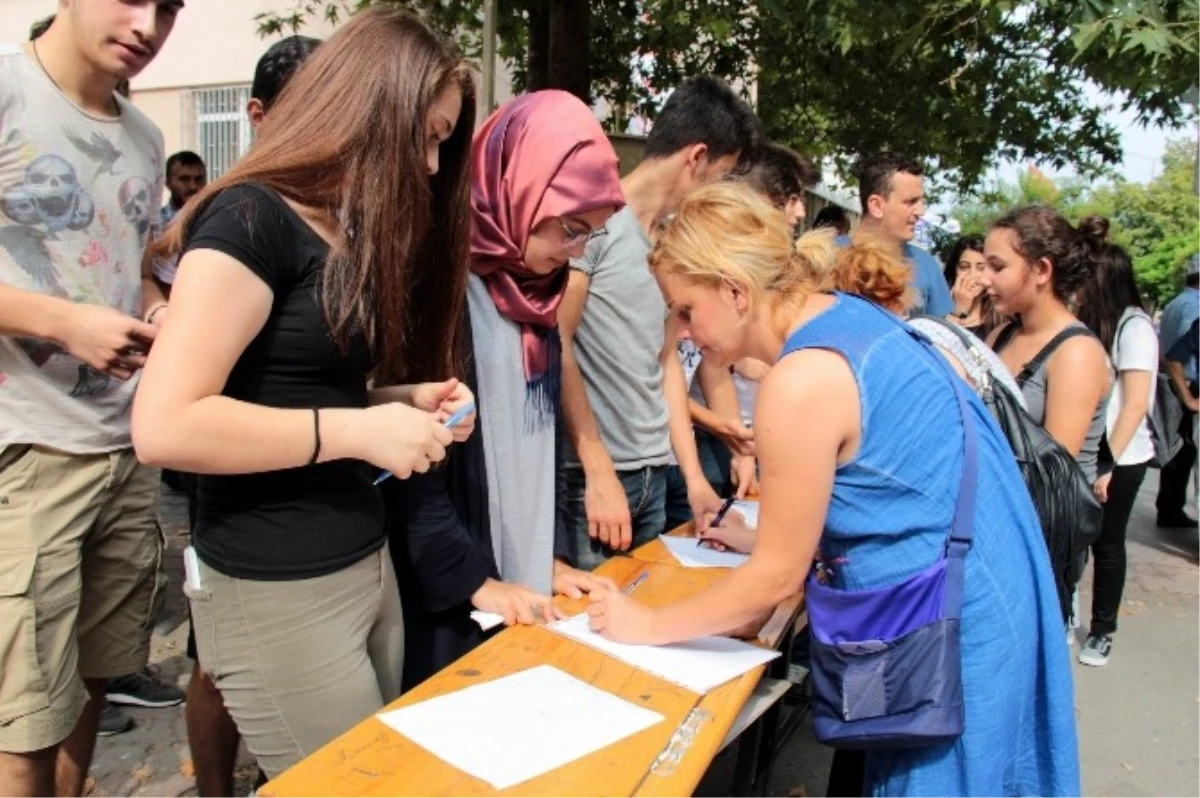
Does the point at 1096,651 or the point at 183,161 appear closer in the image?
the point at 1096,651

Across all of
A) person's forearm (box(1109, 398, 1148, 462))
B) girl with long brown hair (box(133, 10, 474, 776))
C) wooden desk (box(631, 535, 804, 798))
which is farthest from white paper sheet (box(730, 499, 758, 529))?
person's forearm (box(1109, 398, 1148, 462))

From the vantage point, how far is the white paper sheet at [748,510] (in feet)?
8.28

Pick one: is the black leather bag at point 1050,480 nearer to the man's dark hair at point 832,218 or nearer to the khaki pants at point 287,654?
Answer: the khaki pants at point 287,654

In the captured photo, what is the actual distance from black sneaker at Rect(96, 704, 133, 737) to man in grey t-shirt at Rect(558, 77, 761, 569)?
1582 mm

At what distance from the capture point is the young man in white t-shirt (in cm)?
162

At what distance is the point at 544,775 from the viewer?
122 cm

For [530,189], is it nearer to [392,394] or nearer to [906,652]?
[392,394]

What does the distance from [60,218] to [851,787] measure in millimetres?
1982

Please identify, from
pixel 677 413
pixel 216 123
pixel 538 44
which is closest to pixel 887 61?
pixel 538 44

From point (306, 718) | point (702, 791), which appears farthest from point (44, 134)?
point (702, 791)

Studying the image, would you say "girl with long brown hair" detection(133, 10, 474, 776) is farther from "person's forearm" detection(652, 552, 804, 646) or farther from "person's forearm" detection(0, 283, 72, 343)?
"person's forearm" detection(652, 552, 804, 646)

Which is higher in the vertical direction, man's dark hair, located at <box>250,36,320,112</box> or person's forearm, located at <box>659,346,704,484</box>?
man's dark hair, located at <box>250,36,320,112</box>

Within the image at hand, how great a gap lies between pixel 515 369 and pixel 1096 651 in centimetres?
335

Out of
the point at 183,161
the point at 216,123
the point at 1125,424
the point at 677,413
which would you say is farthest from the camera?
the point at 216,123
